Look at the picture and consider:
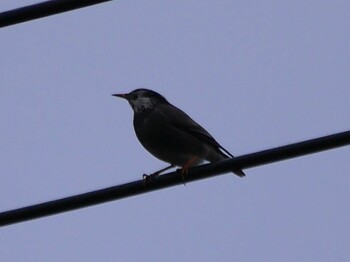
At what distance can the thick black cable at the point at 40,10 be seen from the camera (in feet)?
16.2

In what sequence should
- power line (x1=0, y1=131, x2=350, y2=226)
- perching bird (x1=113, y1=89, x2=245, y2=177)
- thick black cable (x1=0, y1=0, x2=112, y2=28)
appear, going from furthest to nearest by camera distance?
perching bird (x1=113, y1=89, x2=245, y2=177)
thick black cable (x1=0, y1=0, x2=112, y2=28)
power line (x1=0, y1=131, x2=350, y2=226)

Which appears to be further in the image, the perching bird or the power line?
the perching bird

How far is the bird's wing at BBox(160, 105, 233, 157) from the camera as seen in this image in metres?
8.49

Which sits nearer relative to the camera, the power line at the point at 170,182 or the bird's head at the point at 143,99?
the power line at the point at 170,182

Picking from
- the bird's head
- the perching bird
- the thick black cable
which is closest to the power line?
the thick black cable

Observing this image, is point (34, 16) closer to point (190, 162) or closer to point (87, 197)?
point (87, 197)

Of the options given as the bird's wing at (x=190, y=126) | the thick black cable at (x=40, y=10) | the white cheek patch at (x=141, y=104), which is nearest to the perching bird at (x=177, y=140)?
the bird's wing at (x=190, y=126)

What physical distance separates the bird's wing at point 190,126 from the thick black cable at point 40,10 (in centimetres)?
359

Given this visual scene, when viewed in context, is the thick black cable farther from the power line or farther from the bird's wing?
the bird's wing

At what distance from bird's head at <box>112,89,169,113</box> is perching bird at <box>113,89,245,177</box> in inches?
19.2

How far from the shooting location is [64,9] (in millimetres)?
4945

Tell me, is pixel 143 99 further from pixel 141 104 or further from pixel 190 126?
pixel 190 126

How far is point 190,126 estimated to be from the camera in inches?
337

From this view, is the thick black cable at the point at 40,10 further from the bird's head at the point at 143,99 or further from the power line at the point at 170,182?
the bird's head at the point at 143,99
